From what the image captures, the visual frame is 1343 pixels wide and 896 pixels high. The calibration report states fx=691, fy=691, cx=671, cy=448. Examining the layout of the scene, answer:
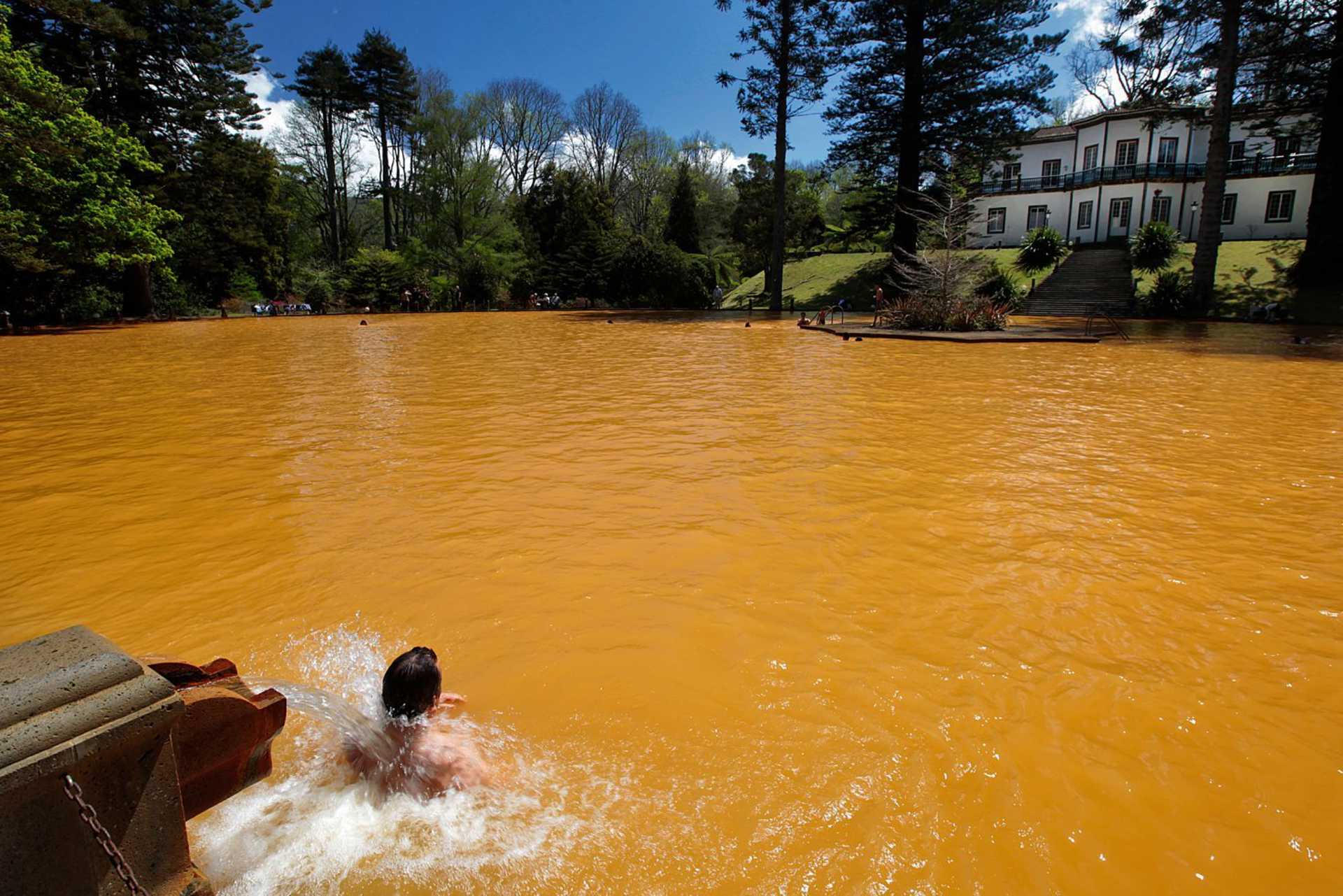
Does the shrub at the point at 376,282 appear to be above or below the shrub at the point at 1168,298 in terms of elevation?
above

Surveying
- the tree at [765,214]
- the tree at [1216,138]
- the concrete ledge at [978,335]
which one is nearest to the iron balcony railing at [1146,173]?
the tree at [765,214]

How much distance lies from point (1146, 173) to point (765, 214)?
21.9 m

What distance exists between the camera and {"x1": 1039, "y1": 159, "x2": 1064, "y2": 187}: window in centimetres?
4356

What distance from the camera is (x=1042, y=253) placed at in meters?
34.5

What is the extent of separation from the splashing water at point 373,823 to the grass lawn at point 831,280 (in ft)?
101

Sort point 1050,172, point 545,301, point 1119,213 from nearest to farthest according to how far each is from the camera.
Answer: point 545,301, point 1119,213, point 1050,172

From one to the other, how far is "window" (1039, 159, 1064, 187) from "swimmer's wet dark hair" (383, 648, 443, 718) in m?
50.6

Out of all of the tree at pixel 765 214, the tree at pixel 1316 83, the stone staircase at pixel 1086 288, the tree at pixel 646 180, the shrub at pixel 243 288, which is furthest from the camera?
the tree at pixel 646 180

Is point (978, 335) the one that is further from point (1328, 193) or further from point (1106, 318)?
point (1328, 193)

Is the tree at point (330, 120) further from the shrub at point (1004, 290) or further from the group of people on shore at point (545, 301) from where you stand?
the shrub at point (1004, 290)

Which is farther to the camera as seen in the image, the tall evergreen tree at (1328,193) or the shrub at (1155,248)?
the shrub at (1155,248)

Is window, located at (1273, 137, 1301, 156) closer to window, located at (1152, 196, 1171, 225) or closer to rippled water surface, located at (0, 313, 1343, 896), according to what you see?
window, located at (1152, 196, 1171, 225)

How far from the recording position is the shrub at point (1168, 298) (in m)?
25.0

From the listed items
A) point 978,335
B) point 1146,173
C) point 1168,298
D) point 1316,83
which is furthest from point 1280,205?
point 978,335
